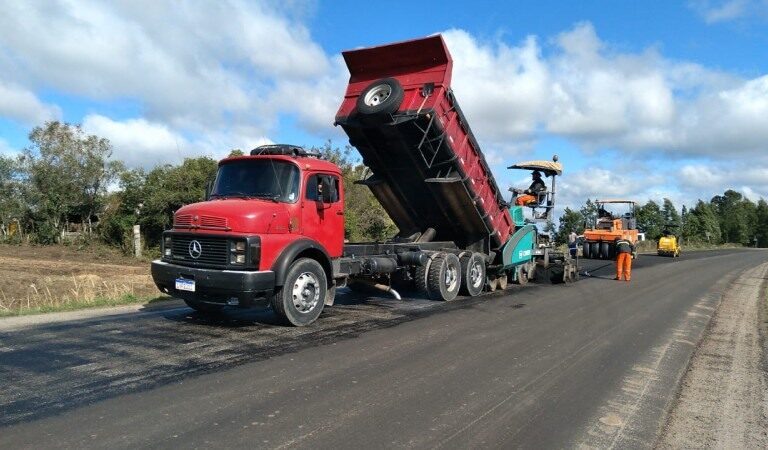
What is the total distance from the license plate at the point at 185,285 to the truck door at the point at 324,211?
173 centimetres

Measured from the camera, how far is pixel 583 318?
9555 millimetres

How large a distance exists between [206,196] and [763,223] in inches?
4656

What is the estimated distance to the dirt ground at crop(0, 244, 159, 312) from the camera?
12.9 metres

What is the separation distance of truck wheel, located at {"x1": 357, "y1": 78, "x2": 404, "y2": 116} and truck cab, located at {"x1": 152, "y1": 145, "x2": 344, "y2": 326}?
1.63 m

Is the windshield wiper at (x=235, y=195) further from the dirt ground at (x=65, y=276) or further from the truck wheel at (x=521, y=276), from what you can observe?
A: the truck wheel at (x=521, y=276)

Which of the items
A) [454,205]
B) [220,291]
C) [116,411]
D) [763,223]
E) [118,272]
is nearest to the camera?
[116,411]

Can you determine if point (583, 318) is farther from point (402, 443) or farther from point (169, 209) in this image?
point (169, 209)

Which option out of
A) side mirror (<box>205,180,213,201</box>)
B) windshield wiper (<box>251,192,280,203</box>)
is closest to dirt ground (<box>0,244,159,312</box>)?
side mirror (<box>205,180,213,201</box>)

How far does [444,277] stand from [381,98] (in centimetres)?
369

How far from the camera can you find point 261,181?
8219 mm

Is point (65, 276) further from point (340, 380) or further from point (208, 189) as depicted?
point (340, 380)

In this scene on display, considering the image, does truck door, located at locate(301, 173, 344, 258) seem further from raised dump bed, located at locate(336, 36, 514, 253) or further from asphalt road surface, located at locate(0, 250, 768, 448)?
raised dump bed, located at locate(336, 36, 514, 253)

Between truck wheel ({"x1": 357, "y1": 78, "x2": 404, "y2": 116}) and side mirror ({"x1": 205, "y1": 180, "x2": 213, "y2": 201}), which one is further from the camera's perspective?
truck wheel ({"x1": 357, "y1": 78, "x2": 404, "y2": 116})

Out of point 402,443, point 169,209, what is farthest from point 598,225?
point 402,443
